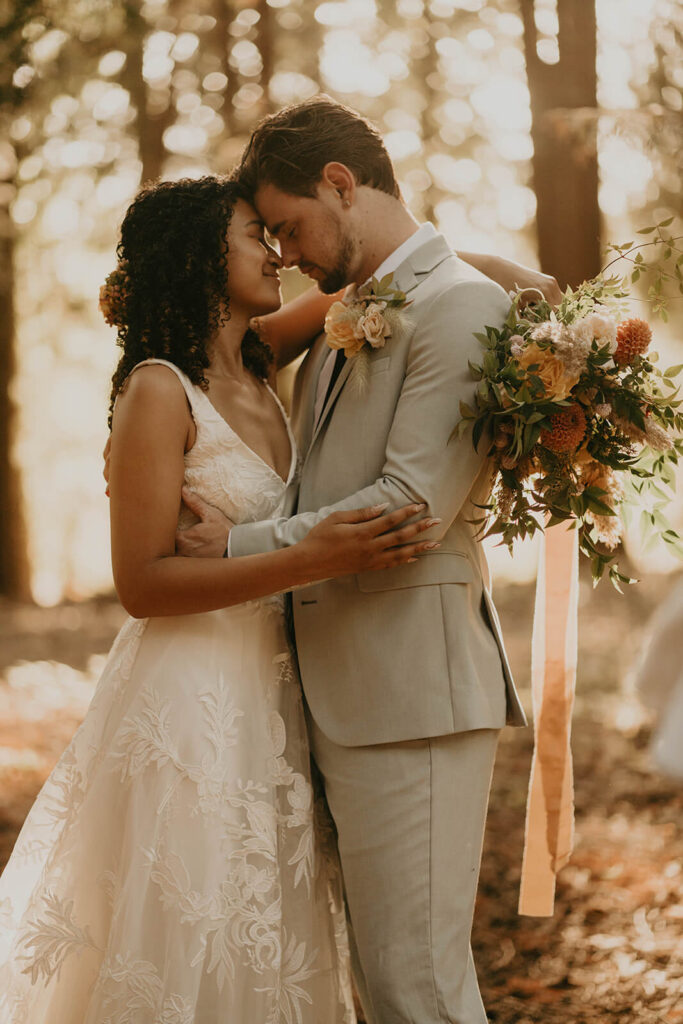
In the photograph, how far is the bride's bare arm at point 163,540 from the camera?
2.47 meters

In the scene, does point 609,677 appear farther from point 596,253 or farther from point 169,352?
point 169,352

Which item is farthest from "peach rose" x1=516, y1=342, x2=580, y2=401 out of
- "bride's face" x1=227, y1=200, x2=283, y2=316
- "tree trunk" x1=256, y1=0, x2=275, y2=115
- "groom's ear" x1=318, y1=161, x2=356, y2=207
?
"tree trunk" x1=256, y1=0, x2=275, y2=115

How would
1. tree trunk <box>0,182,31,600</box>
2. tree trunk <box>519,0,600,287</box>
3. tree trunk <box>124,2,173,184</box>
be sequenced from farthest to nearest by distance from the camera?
tree trunk <box>0,182,31,600</box>, tree trunk <box>124,2,173,184</box>, tree trunk <box>519,0,600,287</box>

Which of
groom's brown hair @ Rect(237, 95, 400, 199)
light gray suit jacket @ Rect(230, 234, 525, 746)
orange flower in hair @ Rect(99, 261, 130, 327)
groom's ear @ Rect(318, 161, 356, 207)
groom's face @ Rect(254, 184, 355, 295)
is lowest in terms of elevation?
light gray suit jacket @ Rect(230, 234, 525, 746)

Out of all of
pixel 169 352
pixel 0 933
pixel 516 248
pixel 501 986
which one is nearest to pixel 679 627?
pixel 169 352

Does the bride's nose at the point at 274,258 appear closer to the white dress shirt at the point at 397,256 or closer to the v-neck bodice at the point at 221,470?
the white dress shirt at the point at 397,256

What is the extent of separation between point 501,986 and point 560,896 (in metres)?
0.94

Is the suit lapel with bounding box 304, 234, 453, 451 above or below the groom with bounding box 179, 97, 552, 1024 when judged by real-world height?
above

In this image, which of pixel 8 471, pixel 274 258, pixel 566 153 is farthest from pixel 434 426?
pixel 8 471

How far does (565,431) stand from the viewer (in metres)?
2.39

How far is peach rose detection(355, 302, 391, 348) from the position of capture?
255 centimetres

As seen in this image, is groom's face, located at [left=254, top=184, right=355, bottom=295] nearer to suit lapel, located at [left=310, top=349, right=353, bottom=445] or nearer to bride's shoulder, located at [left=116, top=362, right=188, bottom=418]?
suit lapel, located at [left=310, top=349, right=353, bottom=445]

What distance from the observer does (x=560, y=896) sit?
494 centimetres

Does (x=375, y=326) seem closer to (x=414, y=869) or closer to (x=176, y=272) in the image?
(x=176, y=272)
